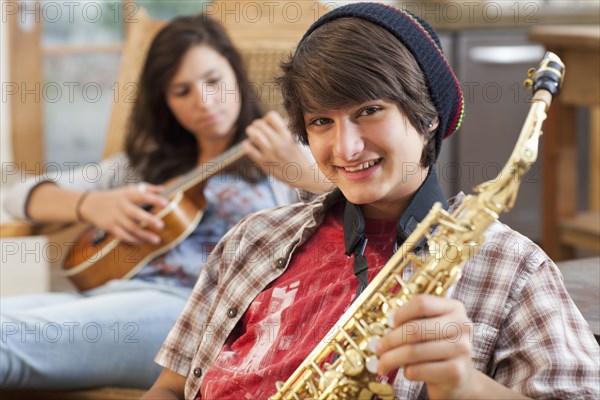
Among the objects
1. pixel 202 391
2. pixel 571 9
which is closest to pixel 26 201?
pixel 202 391

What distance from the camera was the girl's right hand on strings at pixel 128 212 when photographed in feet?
7.13

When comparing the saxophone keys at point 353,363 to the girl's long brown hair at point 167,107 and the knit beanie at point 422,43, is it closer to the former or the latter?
the knit beanie at point 422,43

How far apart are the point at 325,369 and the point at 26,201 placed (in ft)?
4.81

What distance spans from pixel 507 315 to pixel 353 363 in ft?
0.66

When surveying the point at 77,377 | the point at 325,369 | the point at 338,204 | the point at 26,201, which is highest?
the point at 338,204

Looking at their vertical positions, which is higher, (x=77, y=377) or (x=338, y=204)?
(x=338, y=204)

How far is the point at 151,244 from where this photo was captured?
217cm

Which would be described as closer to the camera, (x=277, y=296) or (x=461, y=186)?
(x=277, y=296)

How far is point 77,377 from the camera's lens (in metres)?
1.93

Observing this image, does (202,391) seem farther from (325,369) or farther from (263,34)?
(263,34)

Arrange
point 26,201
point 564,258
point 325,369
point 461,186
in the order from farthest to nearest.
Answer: point 461,186
point 564,258
point 26,201
point 325,369

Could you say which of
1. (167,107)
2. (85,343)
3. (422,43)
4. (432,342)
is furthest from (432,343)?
(167,107)

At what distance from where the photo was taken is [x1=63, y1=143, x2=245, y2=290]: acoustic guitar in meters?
2.17

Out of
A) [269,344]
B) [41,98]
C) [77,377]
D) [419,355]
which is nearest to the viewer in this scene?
[419,355]
